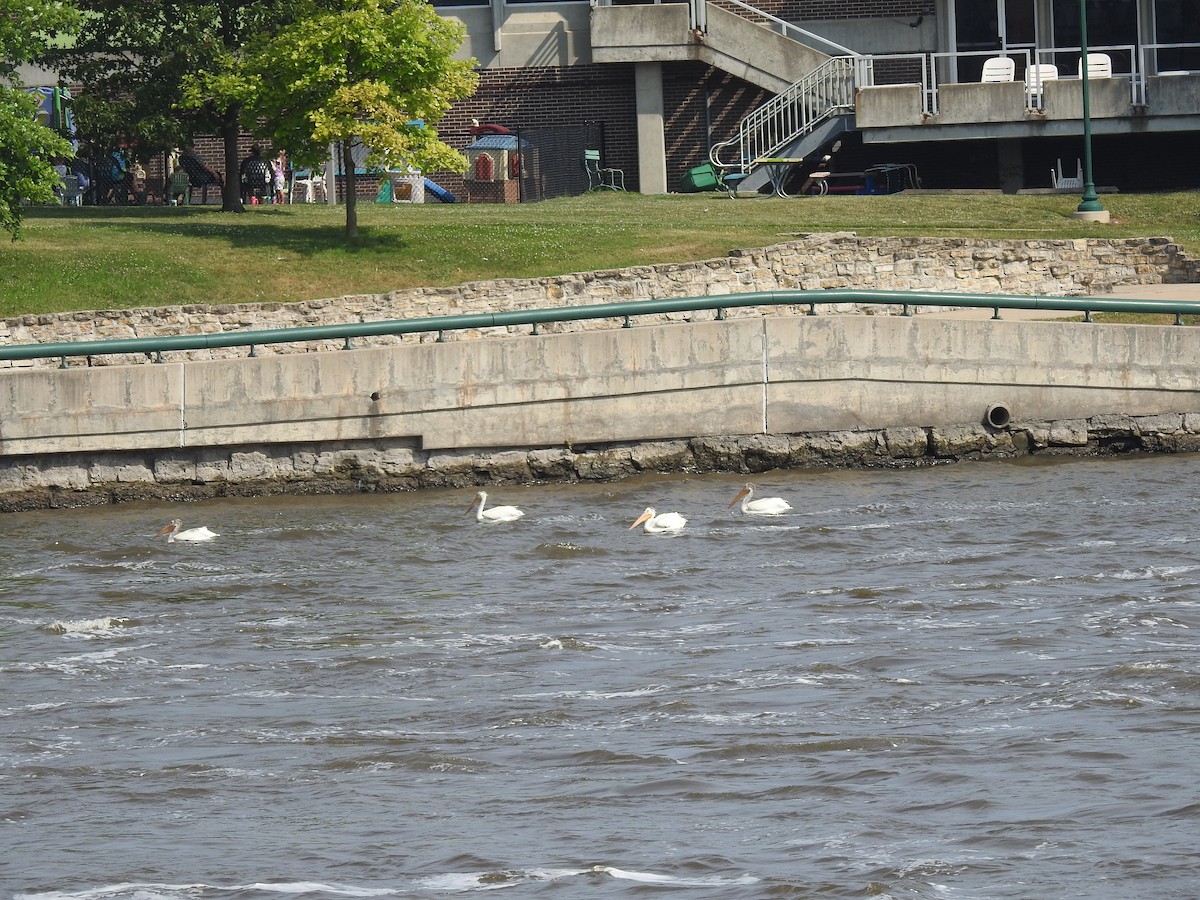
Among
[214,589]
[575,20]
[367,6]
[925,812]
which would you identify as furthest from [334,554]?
[575,20]

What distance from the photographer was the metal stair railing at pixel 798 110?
34.0 m

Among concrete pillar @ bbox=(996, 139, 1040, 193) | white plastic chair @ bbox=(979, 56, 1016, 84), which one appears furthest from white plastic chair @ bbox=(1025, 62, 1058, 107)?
concrete pillar @ bbox=(996, 139, 1040, 193)

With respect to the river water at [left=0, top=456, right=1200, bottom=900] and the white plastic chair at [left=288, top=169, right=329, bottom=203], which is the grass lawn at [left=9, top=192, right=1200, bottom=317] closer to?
the white plastic chair at [left=288, top=169, right=329, bottom=203]

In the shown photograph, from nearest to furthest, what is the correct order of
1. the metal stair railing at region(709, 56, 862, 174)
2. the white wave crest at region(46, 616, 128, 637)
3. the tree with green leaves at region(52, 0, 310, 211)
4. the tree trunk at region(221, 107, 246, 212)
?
the white wave crest at region(46, 616, 128, 637) < the tree with green leaves at region(52, 0, 310, 211) < the tree trunk at region(221, 107, 246, 212) < the metal stair railing at region(709, 56, 862, 174)

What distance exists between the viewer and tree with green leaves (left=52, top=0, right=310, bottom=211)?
28578mm

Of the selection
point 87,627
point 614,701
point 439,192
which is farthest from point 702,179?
point 614,701

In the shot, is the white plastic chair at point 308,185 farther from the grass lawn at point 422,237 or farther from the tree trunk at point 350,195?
the tree trunk at point 350,195

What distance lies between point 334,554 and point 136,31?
618 inches

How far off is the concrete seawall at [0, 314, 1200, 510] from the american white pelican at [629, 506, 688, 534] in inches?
105

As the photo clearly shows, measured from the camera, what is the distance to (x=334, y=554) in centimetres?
1627

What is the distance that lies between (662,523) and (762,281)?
9.43 metres

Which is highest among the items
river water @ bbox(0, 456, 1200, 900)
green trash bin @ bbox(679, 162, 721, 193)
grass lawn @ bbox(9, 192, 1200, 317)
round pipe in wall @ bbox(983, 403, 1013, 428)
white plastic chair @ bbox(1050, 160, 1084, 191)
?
green trash bin @ bbox(679, 162, 721, 193)

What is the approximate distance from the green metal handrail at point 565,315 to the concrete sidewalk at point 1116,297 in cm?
181

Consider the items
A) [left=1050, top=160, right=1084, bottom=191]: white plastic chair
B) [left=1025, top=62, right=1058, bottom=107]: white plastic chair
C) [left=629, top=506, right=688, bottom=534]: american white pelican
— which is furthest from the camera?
[left=1050, top=160, right=1084, bottom=191]: white plastic chair
